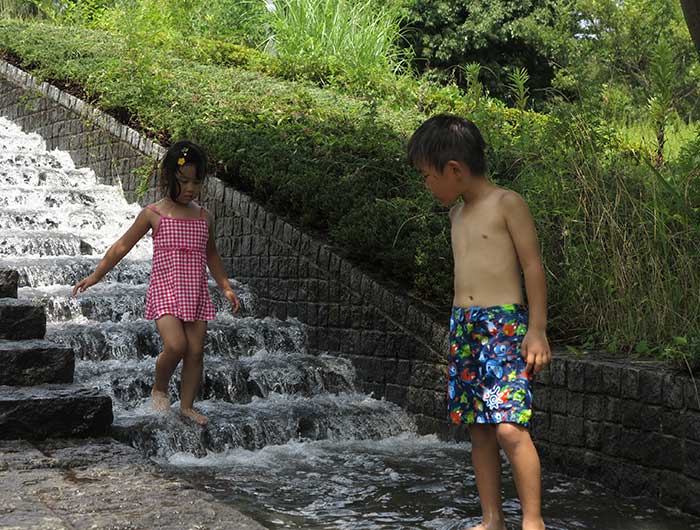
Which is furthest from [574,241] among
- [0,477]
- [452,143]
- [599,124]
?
[0,477]

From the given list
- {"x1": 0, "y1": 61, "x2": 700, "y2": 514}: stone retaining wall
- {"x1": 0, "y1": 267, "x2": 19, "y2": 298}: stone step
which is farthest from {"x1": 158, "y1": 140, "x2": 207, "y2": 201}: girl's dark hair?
{"x1": 0, "y1": 61, "x2": 700, "y2": 514}: stone retaining wall

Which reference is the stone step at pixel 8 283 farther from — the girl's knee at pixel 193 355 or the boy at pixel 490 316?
the boy at pixel 490 316

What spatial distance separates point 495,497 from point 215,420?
2.65 metres

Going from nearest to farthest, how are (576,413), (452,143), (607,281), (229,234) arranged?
1. (452,143)
2. (576,413)
3. (607,281)
4. (229,234)

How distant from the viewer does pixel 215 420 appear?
239 inches

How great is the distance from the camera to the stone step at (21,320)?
610 centimetres

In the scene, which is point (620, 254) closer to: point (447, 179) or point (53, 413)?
point (447, 179)

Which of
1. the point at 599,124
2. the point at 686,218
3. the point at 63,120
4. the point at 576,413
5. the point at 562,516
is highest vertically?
the point at 63,120

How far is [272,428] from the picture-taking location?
619cm

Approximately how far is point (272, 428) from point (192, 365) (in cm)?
67

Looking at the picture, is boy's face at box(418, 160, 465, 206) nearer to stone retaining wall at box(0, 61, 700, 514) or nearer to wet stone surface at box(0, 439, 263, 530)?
wet stone surface at box(0, 439, 263, 530)

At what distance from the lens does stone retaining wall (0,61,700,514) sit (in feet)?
16.3

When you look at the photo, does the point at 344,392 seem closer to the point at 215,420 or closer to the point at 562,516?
the point at 215,420

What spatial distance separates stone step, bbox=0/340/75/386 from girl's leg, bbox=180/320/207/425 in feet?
2.23
